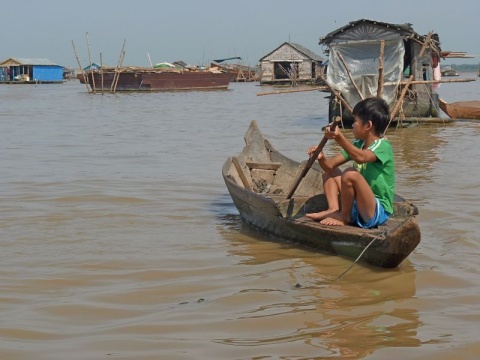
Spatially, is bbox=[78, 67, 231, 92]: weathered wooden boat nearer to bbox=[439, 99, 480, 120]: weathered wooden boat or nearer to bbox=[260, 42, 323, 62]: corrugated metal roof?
bbox=[260, 42, 323, 62]: corrugated metal roof

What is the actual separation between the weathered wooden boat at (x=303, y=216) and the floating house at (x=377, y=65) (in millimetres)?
7272

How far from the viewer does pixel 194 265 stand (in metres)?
4.92

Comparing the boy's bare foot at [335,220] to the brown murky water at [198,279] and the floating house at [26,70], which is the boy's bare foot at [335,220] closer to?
the brown murky water at [198,279]

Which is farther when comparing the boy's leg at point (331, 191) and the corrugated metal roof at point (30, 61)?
the corrugated metal roof at point (30, 61)

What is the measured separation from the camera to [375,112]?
452 cm

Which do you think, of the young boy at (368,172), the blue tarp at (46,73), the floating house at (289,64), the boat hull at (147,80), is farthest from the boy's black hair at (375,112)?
the blue tarp at (46,73)

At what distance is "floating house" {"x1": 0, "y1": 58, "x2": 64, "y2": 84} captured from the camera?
5328cm

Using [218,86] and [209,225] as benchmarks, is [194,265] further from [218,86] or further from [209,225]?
[218,86]

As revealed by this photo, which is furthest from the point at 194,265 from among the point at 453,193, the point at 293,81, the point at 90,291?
the point at 293,81

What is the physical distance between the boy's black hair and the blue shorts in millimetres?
550

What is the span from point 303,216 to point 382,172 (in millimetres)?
856

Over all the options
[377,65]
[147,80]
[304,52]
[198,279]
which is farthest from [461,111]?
[304,52]

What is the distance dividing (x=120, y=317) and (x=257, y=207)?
2.13 m

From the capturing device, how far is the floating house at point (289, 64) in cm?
4556
